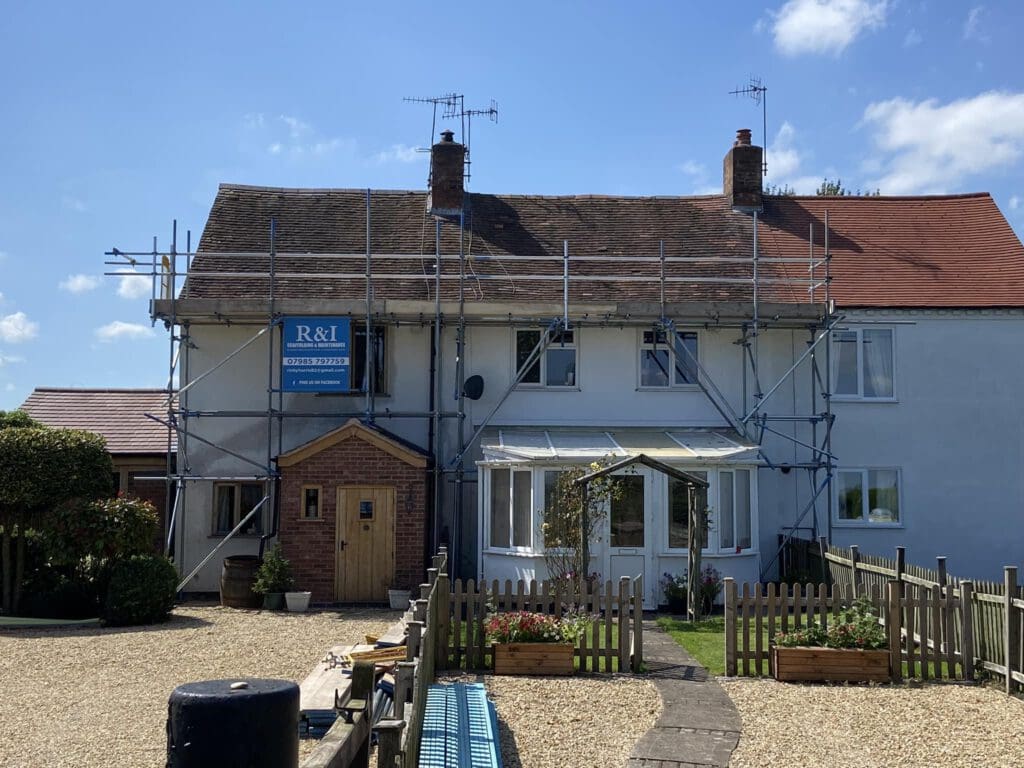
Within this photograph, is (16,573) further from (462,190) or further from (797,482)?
(797,482)

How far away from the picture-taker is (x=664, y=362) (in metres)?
20.6

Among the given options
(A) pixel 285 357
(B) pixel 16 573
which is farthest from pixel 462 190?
(B) pixel 16 573

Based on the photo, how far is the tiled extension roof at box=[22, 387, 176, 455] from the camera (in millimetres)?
22047

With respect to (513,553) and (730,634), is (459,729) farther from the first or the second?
(513,553)

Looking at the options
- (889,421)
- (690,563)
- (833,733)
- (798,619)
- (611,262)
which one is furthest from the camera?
(611,262)

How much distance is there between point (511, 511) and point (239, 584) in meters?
4.96

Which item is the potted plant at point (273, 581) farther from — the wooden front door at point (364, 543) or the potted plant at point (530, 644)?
the potted plant at point (530, 644)

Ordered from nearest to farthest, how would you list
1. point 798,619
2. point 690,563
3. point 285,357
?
point 798,619 < point 690,563 < point 285,357

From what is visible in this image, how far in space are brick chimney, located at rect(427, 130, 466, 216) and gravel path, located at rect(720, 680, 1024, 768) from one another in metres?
14.4

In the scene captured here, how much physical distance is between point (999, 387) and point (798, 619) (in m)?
11.3

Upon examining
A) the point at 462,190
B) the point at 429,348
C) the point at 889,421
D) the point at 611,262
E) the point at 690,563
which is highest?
the point at 462,190

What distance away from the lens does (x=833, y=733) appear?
916 cm

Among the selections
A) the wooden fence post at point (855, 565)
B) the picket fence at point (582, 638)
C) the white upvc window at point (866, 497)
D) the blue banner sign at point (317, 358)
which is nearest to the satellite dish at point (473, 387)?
the blue banner sign at point (317, 358)

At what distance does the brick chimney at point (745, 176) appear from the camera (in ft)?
78.2
